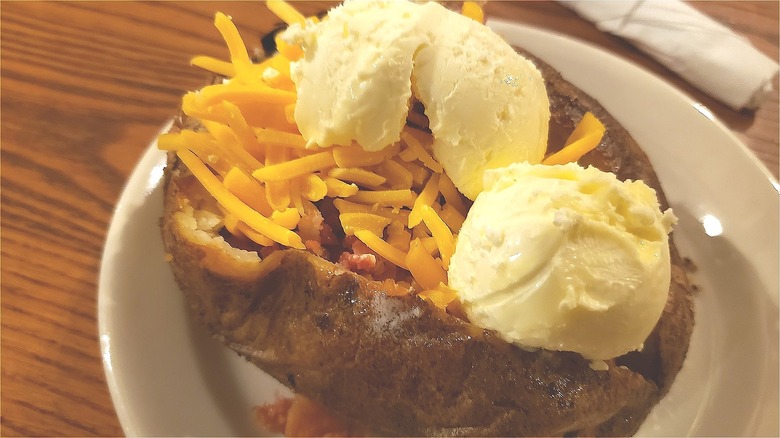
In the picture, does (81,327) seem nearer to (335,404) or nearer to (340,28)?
(335,404)

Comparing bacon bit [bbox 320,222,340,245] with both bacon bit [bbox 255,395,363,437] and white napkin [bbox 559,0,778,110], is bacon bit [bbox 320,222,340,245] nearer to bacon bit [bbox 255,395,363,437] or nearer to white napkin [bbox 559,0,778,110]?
bacon bit [bbox 255,395,363,437]

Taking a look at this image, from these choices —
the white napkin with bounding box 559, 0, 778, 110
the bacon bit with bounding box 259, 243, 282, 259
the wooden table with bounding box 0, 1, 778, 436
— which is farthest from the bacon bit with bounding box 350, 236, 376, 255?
the white napkin with bounding box 559, 0, 778, 110

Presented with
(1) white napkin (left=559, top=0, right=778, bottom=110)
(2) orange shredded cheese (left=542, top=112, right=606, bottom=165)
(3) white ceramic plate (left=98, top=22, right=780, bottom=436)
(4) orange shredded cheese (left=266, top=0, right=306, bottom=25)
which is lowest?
(3) white ceramic plate (left=98, top=22, right=780, bottom=436)

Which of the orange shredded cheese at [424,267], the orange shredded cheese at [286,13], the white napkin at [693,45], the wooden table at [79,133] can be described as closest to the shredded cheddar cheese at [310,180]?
the orange shredded cheese at [424,267]

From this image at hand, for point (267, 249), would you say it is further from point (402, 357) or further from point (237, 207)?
point (402, 357)

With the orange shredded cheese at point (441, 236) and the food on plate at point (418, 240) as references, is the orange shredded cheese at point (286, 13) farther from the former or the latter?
the orange shredded cheese at point (441, 236)

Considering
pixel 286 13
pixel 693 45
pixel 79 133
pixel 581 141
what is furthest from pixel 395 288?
pixel 693 45

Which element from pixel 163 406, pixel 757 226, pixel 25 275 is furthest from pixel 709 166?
pixel 25 275
